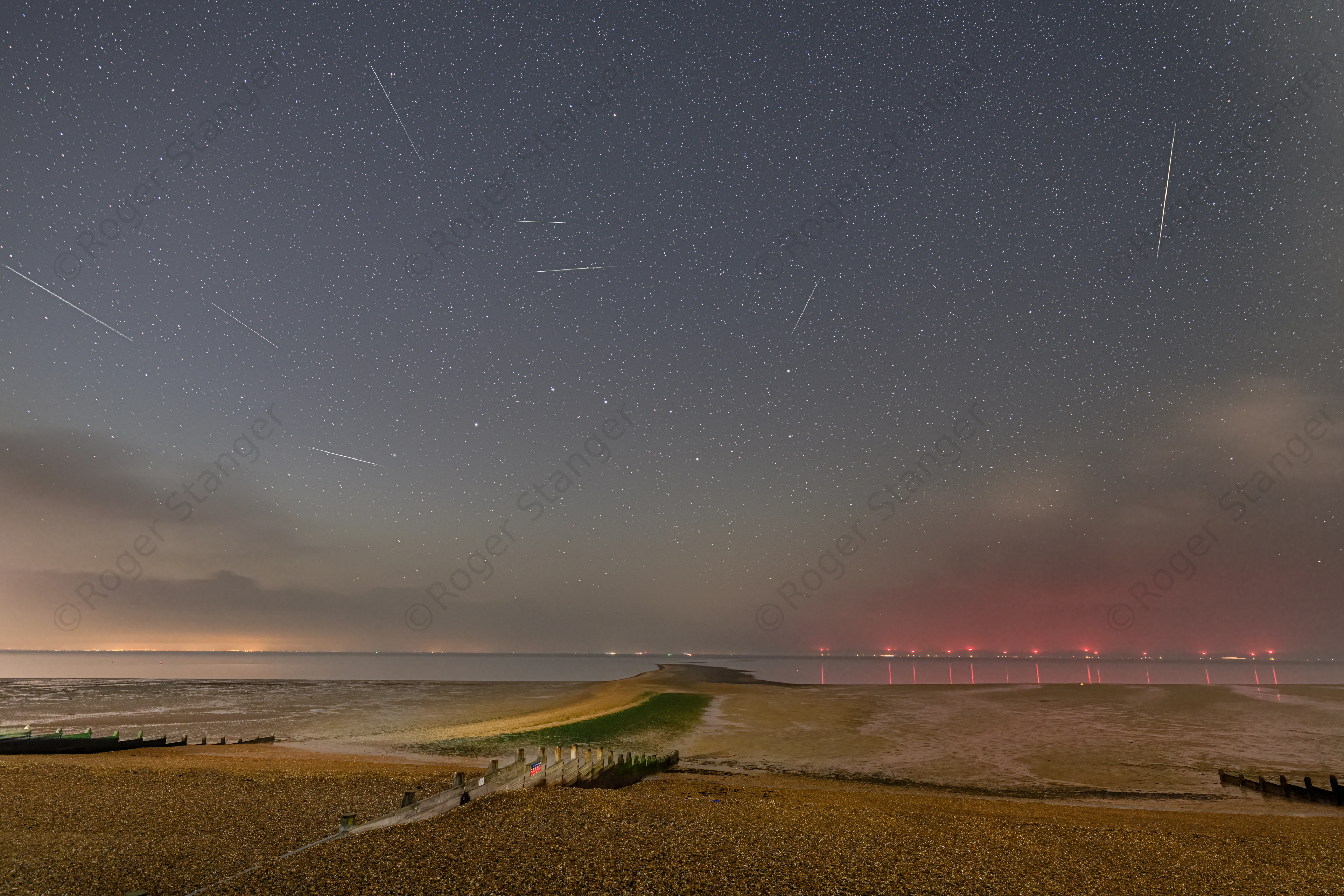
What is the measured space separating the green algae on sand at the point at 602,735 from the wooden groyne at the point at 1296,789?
22147 millimetres

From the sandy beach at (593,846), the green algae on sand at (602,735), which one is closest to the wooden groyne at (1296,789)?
the sandy beach at (593,846)

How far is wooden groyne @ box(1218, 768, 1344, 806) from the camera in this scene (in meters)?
20.0

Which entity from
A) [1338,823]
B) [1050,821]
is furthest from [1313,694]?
[1050,821]

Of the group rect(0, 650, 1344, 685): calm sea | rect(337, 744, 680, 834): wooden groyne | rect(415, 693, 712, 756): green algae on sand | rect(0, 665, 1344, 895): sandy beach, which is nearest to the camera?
rect(0, 665, 1344, 895): sandy beach

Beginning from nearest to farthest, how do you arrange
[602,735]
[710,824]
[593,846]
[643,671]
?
[593,846] < [710,824] < [602,735] < [643,671]

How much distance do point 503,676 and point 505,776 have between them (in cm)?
11578

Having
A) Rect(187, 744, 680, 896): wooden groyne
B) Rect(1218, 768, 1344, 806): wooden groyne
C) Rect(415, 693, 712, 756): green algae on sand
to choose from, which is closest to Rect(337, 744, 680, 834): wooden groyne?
Rect(187, 744, 680, 896): wooden groyne

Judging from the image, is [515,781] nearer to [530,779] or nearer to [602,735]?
[530,779]

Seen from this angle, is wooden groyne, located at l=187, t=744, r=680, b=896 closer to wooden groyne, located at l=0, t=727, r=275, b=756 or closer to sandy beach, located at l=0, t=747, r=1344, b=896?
sandy beach, located at l=0, t=747, r=1344, b=896

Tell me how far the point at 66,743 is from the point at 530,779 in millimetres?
19771

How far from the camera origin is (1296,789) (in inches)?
826

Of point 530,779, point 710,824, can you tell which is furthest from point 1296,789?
point 530,779

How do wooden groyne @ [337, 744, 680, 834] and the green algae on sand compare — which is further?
the green algae on sand

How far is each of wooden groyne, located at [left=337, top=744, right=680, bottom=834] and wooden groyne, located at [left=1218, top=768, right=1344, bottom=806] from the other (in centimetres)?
2001
